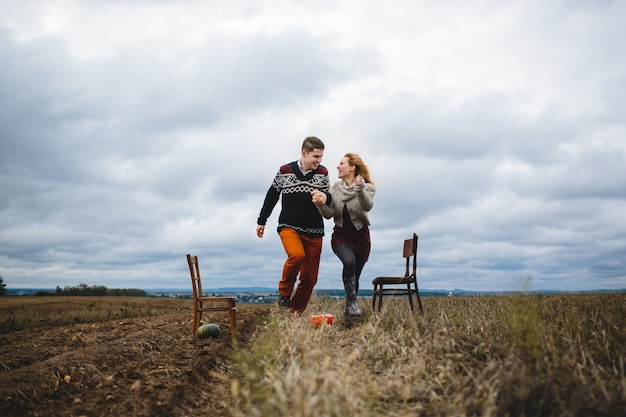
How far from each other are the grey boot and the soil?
164cm

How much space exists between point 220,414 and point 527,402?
2.56 meters

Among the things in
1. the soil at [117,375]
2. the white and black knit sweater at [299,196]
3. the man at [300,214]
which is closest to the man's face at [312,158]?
the man at [300,214]

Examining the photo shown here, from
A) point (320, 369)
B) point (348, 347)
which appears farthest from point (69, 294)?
point (320, 369)

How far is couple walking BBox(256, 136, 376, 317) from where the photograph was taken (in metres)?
7.82

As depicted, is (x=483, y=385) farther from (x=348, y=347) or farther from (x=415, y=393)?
(x=348, y=347)

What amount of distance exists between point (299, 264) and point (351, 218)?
3.59 feet

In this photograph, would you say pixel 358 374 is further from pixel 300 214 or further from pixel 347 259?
pixel 300 214

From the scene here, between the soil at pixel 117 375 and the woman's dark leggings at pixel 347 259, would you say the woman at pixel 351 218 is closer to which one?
the woman's dark leggings at pixel 347 259

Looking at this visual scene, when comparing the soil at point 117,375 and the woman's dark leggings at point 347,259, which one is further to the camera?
the woman's dark leggings at point 347,259

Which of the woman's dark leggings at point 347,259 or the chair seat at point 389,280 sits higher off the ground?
the woman's dark leggings at point 347,259

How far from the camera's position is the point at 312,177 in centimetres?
798

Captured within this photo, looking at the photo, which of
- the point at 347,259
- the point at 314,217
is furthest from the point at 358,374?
the point at 314,217

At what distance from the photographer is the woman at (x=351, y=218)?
799 cm

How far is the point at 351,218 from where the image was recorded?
816cm
